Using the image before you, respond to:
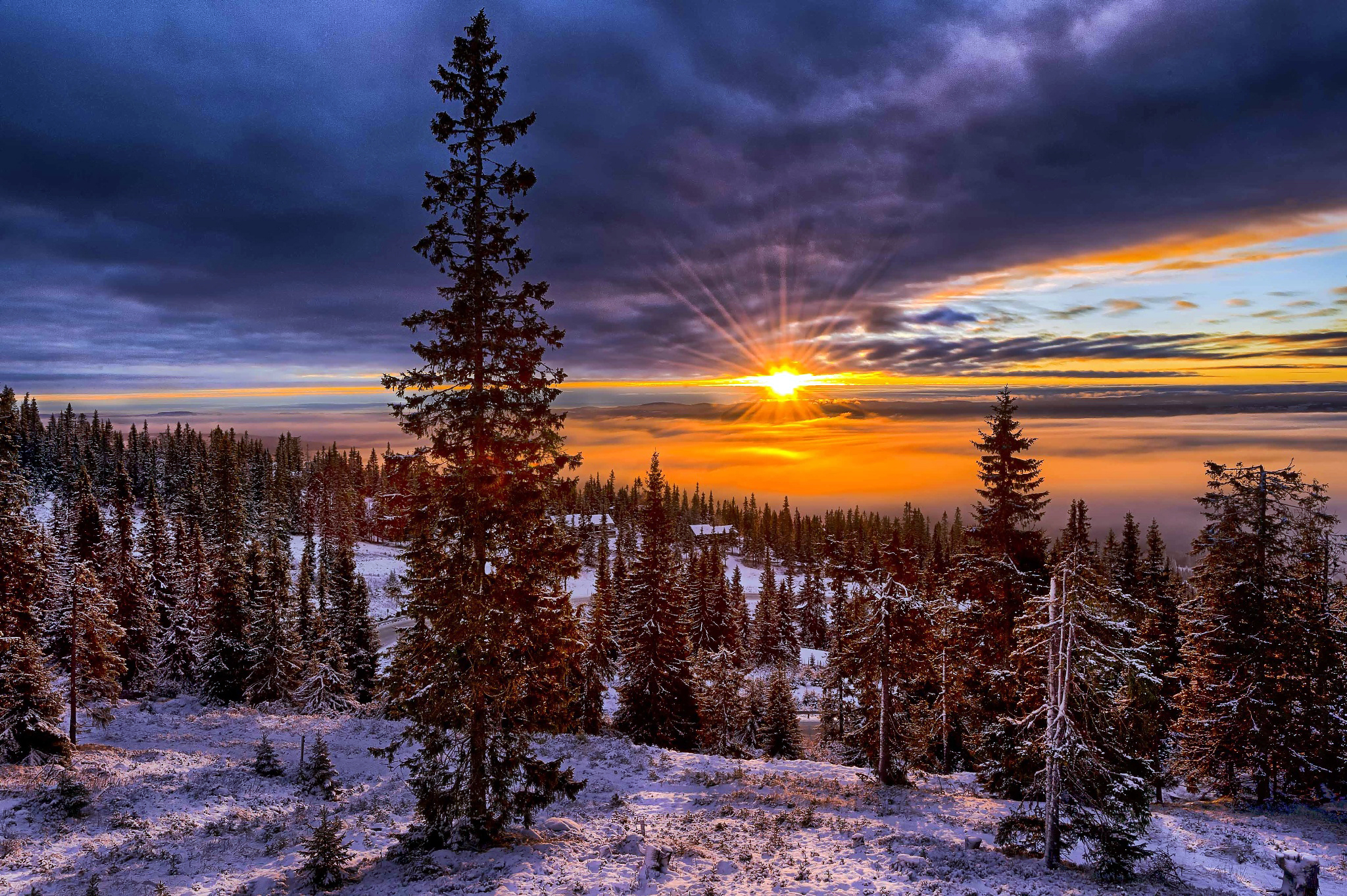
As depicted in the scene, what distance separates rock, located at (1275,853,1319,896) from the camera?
1215 cm

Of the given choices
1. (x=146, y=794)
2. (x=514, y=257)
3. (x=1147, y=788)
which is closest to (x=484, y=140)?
(x=514, y=257)

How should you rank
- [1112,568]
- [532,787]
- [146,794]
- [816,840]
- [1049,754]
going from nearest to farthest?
1. [1049,754]
2. [816,840]
3. [532,787]
4. [146,794]
5. [1112,568]

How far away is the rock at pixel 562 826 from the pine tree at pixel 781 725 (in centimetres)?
2538

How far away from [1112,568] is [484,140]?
43000mm

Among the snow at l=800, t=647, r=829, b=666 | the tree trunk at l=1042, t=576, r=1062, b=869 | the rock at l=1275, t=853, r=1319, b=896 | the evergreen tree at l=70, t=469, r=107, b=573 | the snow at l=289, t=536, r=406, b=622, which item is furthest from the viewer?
the snow at l=289, t=536, r=406, b=622

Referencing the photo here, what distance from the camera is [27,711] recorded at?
2402cm

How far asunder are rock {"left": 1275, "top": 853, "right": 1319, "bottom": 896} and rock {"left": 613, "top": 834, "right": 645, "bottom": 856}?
13.2 meters

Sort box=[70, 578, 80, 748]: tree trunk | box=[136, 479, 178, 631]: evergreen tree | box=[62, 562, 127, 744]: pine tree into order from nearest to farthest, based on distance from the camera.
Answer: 1. box=[70, 578, 80, 748]: tree trunk
2. box=[62, 562, 127, 744]: pine tree
3. box=[136, 479, 178, 631]: evergreen tree

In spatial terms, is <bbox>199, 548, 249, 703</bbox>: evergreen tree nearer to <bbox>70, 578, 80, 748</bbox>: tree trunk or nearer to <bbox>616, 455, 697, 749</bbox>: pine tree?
<bbox>70, 578, 80, 748</bbox>: tree trunk

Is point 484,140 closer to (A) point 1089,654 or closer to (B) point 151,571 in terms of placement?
(A) point 1089,654

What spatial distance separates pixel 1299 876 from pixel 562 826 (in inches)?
638

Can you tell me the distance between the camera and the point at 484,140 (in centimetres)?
1438

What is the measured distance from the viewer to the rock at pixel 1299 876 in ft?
39.9

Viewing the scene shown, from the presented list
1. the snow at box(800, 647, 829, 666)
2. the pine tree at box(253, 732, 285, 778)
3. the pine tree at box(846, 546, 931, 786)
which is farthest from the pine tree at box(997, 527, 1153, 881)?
the snow at box(800, 647, 829, 666)
